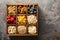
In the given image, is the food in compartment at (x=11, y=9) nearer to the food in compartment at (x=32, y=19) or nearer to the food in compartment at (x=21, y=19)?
the food in compartment at (x=21, y=19)

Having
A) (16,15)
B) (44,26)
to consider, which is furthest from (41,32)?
(16,15)

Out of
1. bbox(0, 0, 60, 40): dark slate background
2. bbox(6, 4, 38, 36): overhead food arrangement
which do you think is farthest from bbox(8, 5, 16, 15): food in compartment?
bbox(0, 0, 60, 40): dark slate background

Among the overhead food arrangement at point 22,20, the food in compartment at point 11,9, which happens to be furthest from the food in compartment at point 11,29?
the food in compartment at point 11,9

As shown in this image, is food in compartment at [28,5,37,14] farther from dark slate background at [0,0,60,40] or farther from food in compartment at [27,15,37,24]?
dark slate background at [0,0,60,40]

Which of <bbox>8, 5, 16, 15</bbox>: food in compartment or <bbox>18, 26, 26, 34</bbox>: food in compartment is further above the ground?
<bbox>8, 5, 16, 15</bbox>: food in compartment

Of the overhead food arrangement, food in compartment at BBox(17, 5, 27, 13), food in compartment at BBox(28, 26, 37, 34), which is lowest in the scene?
food in compartment at BBox(28, 26, 37, 34)

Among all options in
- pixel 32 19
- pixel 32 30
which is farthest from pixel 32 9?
pixel 32 30

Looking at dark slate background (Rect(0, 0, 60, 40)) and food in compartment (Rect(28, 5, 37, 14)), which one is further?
dark slate background (Rect(0, 0, 60, 40))

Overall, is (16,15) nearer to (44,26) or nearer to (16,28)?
(16,28)
